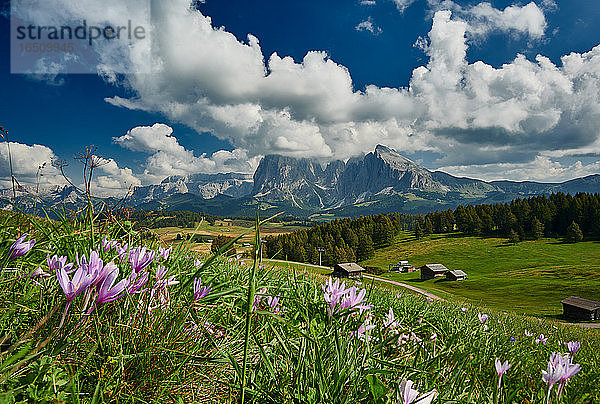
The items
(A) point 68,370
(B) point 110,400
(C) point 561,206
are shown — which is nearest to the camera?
(B) point 110,400

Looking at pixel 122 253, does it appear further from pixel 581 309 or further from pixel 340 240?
pixel 340 240

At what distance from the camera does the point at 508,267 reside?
3915 inches

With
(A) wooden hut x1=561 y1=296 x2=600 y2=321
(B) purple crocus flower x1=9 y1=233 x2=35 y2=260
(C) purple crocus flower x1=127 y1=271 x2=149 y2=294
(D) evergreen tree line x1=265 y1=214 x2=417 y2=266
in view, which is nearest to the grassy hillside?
(A) wooden hut x1=561 y1=296 x2=600 y2=321

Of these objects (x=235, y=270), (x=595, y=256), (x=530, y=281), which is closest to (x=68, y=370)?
(x=235, y=270)

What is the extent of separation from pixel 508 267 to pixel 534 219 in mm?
38623

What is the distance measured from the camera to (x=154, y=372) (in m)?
1.73

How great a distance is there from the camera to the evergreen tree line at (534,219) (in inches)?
4499

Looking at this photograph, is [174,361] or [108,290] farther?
[174,361]

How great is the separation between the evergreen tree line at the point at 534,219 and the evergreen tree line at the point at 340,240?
63.9 feet

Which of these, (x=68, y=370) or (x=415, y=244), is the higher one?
(x=68, y=370)

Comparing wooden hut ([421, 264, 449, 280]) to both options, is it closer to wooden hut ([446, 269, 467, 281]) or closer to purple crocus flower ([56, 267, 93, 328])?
wooden hut ([446, 269, 467, 281])

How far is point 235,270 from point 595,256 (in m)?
130

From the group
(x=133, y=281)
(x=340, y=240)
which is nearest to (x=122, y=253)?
(x=133, y=281)

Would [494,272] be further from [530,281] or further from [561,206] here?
[561,206]
